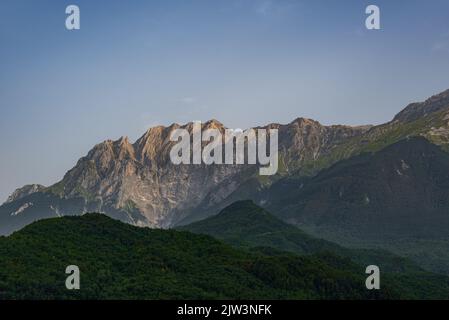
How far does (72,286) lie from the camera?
185m
